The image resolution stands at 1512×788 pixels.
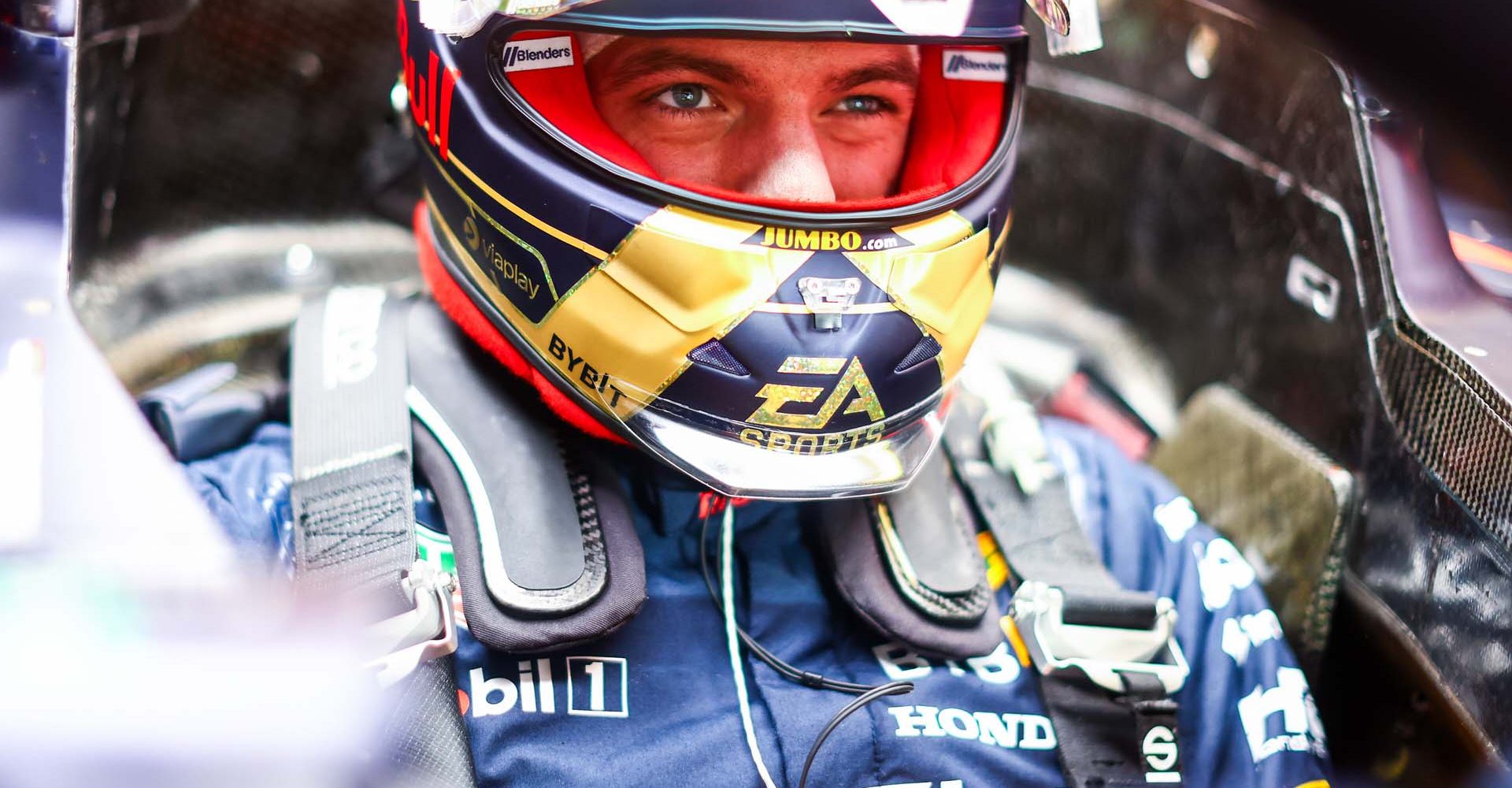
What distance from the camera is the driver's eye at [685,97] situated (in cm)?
108

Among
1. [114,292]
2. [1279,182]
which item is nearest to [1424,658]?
[1279,182]

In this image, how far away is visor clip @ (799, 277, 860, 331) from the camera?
969mm

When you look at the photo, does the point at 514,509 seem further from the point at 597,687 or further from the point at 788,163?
the point at 788,163

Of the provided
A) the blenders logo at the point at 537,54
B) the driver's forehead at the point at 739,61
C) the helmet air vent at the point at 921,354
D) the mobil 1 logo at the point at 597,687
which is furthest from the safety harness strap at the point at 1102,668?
the blenders logo at the point at 537,54

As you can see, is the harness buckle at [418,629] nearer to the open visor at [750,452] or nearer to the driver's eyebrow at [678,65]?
the open visor at [750,452]

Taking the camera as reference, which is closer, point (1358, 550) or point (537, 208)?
point (537, 208)

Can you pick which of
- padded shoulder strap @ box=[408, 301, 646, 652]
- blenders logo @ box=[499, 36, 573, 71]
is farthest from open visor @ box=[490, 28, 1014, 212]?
padded shoulder strap @ box=[408, 301, 646, 652]

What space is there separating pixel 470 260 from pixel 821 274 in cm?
34

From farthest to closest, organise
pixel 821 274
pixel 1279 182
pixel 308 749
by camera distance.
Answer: pixel 1279 182 → pixel 821 274 → pixel 308 749

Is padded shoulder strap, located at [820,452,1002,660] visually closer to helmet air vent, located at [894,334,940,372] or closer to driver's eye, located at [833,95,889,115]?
helmet air vent, located at [894,334,940,372]

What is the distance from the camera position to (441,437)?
1090 millimetres

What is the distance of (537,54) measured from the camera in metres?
1.05

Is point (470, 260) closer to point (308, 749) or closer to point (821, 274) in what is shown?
point (821, 274)

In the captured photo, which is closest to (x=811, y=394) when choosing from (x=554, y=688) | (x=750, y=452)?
(x=750, y=452)
